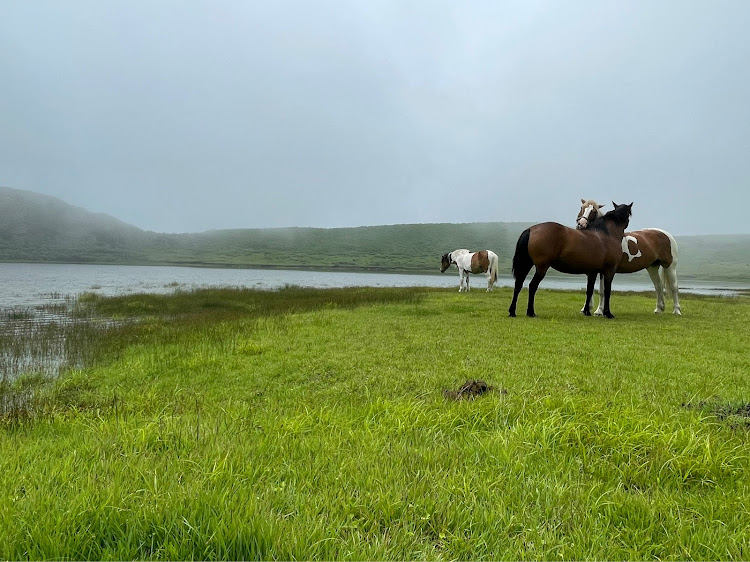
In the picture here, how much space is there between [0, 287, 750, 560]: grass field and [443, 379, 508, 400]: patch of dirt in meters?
0.15

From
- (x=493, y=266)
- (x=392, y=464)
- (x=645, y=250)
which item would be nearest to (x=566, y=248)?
(x=645, y=250)

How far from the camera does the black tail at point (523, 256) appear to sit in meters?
11.6

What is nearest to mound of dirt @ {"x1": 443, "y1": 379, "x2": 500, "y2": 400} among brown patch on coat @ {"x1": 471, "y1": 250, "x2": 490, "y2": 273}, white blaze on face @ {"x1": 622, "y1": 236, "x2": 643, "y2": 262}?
white blaze on face @ {"x1": 622, "y1": 236, "x2": 643, "y2": 262}

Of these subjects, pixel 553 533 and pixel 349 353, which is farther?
pixel 349 353

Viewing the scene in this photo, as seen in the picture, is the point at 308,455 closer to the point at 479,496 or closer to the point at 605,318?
the point at 479,496

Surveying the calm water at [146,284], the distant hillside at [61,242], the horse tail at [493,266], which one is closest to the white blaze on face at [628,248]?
the horse tail at [493,266]

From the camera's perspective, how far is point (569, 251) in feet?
37.2

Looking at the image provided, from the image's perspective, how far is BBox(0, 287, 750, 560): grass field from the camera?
192cm

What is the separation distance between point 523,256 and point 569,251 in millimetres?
1242

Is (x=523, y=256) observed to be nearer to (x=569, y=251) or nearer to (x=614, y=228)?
(x=569, y=251)

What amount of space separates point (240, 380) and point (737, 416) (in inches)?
226

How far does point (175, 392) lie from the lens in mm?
5316

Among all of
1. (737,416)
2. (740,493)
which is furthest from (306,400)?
(737,416)

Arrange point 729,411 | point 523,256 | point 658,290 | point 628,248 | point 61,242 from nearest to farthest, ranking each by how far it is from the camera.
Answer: point 729,411, point 523,256, point 628,248, point 658,290, point 61,242
